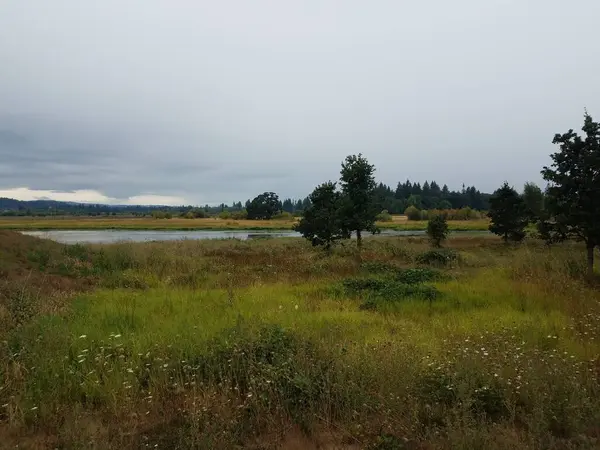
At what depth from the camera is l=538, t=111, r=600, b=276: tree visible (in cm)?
1146

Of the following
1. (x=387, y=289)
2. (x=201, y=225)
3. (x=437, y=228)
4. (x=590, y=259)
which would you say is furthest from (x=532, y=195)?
(x=201, y=225)

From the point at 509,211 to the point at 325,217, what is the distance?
17799 millimetres

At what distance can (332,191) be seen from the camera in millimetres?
22922

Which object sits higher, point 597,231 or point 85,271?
point 597,231

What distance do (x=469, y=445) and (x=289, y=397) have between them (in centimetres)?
179

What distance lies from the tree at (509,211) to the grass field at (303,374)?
2446cm

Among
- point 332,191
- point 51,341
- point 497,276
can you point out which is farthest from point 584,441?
point 332,191

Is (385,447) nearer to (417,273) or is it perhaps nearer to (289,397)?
(289,397)

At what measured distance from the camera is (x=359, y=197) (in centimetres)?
2072

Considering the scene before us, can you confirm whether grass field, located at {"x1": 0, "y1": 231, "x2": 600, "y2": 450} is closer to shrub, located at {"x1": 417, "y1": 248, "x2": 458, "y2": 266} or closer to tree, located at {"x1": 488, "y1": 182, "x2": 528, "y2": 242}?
shrub, located at {"x1": 417, "y1": 248, "x2": 458, "y2": 266}

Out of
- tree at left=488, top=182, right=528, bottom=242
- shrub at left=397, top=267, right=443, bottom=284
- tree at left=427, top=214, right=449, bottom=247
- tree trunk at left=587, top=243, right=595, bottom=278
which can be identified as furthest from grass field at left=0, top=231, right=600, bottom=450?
tree at left=488, top=182, right=528, bottom=242

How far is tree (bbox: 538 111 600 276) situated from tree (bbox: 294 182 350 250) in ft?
34.6

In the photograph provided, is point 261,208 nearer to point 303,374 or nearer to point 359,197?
point 359,197

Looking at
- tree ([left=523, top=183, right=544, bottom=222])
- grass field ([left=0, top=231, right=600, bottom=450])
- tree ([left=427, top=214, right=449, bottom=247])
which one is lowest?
grass field ([left=0, top=231, right=600, bottom=450])
